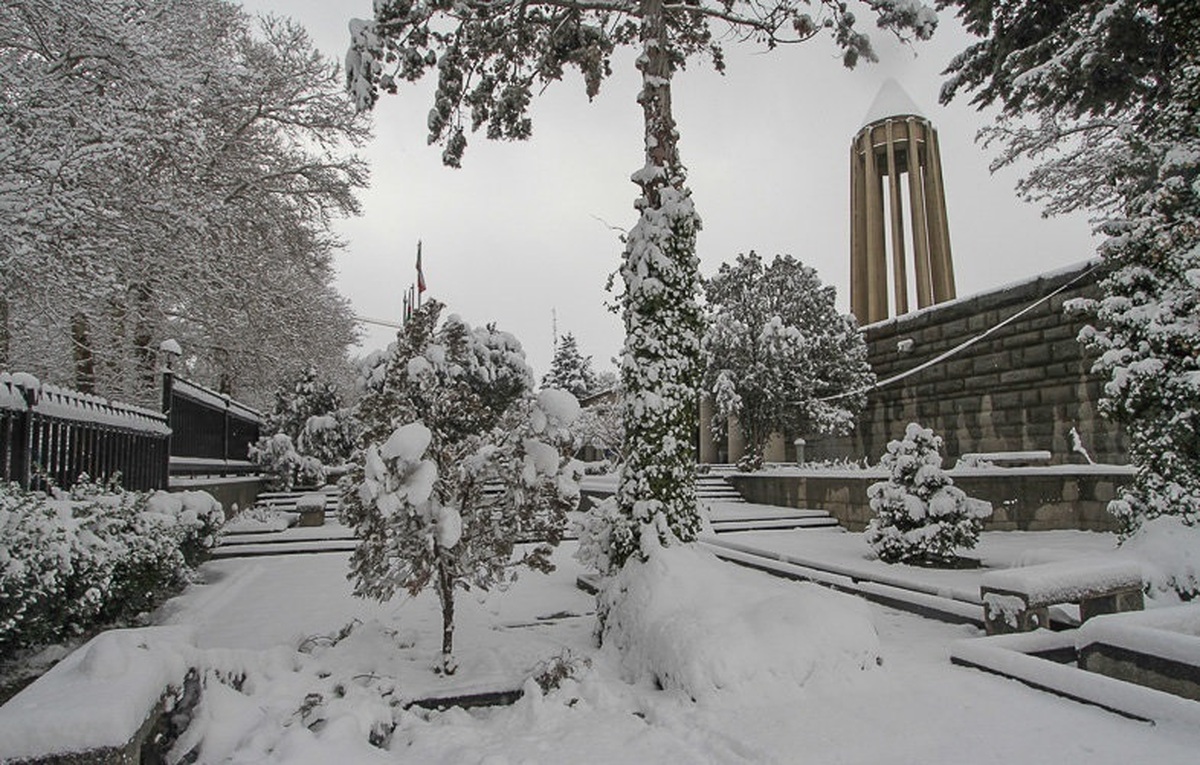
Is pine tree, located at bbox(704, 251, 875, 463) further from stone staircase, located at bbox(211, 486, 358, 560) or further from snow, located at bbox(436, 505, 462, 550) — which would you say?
snow, located at bbox(436, 505, 462, 550)

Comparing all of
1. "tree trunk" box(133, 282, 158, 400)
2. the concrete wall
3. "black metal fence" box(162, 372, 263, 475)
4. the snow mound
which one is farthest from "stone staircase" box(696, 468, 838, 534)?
"tree trunk" box(133, 282, 158, 400)

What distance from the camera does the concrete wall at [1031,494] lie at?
8.91m

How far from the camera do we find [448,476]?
4234 millimetres

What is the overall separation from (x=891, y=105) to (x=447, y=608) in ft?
92.4

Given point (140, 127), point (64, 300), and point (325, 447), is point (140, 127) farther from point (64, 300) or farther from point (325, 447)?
point (325, 447)

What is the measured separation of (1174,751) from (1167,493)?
4.18m

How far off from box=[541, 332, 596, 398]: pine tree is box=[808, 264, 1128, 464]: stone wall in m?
22.3

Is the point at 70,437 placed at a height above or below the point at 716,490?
above

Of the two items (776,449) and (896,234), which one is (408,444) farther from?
(896,234)

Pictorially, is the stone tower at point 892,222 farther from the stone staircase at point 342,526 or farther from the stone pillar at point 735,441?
the stone staircase at point 342,526

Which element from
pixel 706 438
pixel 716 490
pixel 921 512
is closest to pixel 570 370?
pixel 706 438

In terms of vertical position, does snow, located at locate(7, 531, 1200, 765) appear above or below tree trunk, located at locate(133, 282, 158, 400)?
below

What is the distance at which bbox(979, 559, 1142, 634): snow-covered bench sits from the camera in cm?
455

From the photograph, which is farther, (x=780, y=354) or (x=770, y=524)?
(x=780, y=354)
